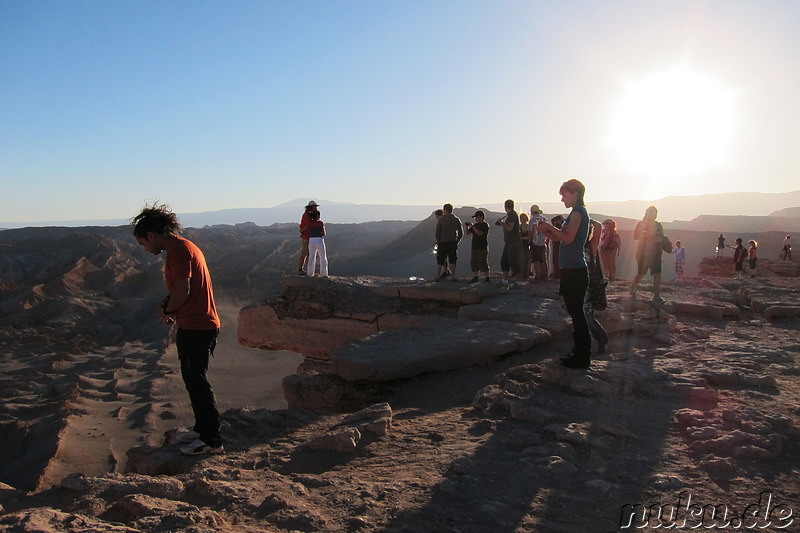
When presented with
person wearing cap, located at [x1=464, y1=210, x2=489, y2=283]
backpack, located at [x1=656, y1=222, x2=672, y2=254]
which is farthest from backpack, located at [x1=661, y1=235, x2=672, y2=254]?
person wearing cap, located at [x1=464, y1=210, x2=489, y2=283]

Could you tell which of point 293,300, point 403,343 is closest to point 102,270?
point 293,300

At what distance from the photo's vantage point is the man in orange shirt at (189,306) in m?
3.42

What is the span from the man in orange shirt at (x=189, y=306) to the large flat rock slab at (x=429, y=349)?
6.47 feet

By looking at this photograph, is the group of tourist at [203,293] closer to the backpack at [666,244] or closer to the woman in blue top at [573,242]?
the woman in blue top at [573,242]

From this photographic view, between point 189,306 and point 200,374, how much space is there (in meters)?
0.48

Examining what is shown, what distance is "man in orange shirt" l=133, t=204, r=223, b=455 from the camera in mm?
3420

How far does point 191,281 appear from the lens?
3.49 meters

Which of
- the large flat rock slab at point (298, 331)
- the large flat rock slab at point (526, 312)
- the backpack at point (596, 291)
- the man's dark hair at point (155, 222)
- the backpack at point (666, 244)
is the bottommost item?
the large flat rock slab at point (298, 331)

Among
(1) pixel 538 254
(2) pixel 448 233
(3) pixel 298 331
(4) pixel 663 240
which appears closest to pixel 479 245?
(2) pixel 448 233

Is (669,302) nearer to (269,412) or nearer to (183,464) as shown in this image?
(269,412)

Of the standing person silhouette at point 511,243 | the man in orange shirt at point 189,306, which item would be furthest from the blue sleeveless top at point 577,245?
the standing person silhouette at point 511,243

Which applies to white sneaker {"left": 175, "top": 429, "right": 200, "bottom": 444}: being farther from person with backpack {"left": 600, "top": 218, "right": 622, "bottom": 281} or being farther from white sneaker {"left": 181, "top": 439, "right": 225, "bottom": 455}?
person with backpack {"left": 600, "top": 218, "right": 622, "bottom": 281}

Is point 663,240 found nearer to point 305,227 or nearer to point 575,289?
point 575,289

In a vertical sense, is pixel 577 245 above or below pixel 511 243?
above
